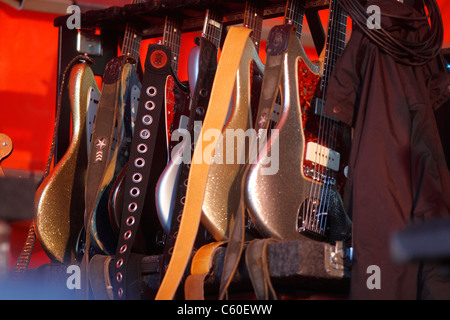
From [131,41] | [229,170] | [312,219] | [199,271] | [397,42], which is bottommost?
[199,271]

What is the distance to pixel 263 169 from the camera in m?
1.34

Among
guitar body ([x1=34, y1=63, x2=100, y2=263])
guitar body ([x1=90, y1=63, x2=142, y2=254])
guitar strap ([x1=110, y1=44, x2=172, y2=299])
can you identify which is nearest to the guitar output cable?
guitar strap ([x1=110, y1=44, x2=172, y2=299])

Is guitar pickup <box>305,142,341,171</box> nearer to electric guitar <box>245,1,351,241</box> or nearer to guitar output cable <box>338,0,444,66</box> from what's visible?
electric guitar <box>245,1,351,241</box>

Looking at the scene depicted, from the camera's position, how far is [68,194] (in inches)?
68.9

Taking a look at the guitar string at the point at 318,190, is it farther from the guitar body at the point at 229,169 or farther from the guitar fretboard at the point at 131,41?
the guitar fretboard at the point at 131,41

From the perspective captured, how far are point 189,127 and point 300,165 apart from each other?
31cm

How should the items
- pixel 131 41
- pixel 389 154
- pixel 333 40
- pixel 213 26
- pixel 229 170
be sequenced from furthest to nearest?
pixel 131 41 < pixel 213 26 < pixel 333 40 < pixel 229 170 < pixel 389 154

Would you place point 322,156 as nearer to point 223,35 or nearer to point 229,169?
point 229,169

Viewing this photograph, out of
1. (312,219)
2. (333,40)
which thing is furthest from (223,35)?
(312,219)

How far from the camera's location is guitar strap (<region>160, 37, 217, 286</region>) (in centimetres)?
148

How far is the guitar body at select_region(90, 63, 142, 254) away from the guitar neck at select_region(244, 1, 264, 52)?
38 cm

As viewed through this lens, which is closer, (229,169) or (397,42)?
(397,42)

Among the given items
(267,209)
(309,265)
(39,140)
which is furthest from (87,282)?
(39,140)

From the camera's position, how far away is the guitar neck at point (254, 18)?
1.89 m
